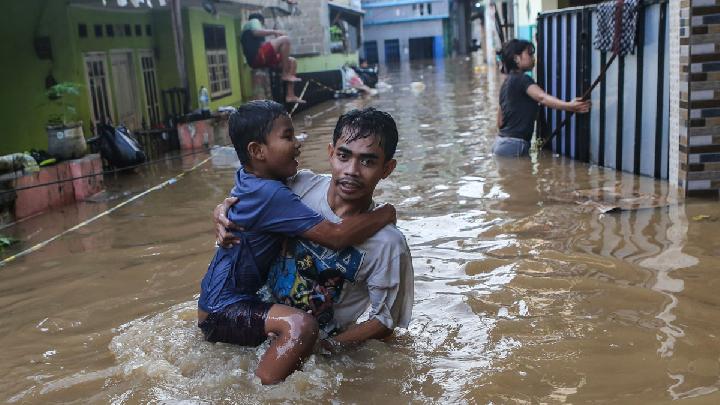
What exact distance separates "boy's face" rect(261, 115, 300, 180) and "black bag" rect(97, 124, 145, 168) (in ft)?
25.1

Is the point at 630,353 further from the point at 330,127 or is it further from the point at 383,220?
the point at 330,127

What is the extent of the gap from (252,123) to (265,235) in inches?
20.2

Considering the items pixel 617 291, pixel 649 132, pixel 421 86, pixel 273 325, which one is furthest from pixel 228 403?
pixel 421 86

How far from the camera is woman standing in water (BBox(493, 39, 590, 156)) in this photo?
857 cm

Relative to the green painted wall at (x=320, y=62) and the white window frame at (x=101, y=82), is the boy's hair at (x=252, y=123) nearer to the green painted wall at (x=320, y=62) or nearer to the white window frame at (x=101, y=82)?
the white window frame at (x=101, y=82)

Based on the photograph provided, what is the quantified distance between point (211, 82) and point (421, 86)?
941 cm

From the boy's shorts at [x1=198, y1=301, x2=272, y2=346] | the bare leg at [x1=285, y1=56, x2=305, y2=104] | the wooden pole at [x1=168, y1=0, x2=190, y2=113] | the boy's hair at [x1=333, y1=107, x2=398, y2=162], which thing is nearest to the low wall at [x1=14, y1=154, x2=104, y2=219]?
the wooden pole at [x1=168, y1=0, x2=190, y2=113]

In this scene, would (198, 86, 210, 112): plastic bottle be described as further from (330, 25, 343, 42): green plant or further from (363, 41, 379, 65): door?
(363, 41, 379, 65): door

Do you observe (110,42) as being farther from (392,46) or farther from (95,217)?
(392,46)

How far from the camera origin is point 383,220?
3.32 metres

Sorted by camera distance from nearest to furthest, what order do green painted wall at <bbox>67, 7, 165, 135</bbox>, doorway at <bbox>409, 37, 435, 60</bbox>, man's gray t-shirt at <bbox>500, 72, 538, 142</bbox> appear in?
man's gray t-shirt at <bbox>500, 72, 538, 142</bbox> < green painted wall at <bbox>67, 7, 165, 135</bbox> < doorway at <bbox>409, 37, 435, 60</bbox>

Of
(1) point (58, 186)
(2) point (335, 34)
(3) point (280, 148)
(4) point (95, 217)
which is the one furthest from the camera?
(2) point (335, 34)

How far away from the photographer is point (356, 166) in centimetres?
329

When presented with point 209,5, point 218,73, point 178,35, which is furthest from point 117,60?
point 218,73
